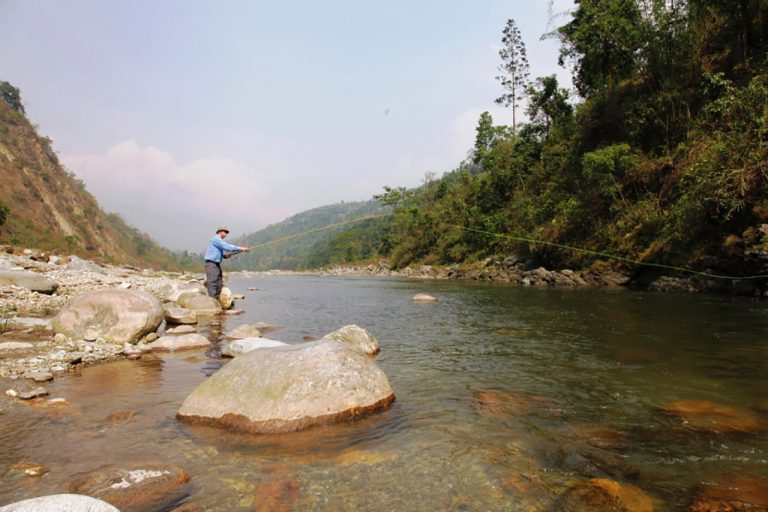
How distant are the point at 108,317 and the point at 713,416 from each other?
9.08 metres

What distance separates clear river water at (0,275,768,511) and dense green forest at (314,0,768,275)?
371 inches

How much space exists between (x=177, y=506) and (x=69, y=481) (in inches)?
37.5

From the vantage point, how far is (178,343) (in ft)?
25.7

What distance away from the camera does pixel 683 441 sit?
3.90 meters

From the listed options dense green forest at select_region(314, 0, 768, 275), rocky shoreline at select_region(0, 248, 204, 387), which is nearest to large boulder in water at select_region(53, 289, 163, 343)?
rocky shoreline at select_region(0, 248, 204, 387)

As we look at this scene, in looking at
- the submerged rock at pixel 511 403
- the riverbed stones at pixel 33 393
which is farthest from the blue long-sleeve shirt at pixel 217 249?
the submerged rock at pixel 511 403

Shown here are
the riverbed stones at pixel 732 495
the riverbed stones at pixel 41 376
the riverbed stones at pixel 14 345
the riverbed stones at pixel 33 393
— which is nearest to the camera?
the riverbed stones at pixel 732 495

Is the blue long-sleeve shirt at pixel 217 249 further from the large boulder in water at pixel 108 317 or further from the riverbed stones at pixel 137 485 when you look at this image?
the riverbed stones at pixel 137 485

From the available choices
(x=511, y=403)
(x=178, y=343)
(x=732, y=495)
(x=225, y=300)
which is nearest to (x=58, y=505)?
(x=732, y=495)

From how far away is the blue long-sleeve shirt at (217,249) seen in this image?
1164cm

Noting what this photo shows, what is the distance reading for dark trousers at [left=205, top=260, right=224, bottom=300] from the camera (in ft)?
39.4

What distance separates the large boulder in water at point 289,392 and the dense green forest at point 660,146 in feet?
48.8

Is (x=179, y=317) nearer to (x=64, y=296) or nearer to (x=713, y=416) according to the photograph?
(x=64, y=296)

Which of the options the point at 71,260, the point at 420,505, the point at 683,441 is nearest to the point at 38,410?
the point at 420,505
